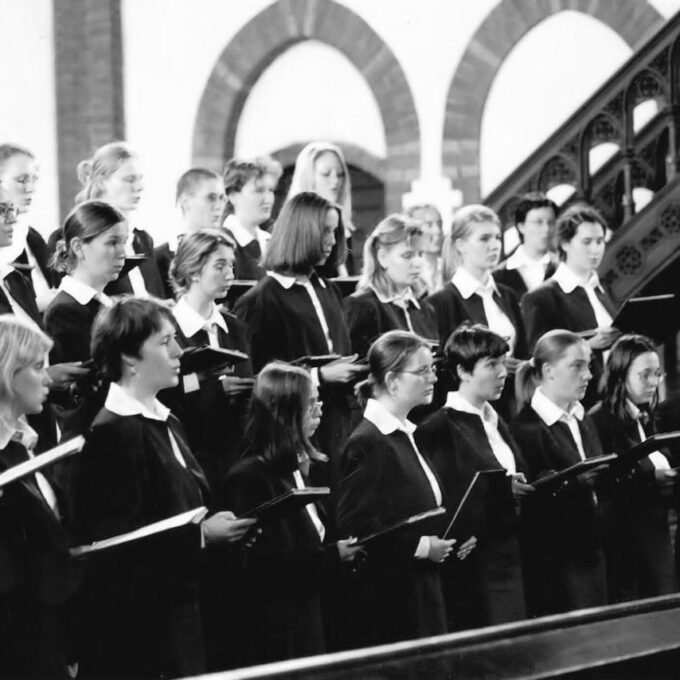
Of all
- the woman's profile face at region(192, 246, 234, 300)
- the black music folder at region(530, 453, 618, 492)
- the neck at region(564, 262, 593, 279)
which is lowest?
the black music folder at region(530, 453, 618, 492)

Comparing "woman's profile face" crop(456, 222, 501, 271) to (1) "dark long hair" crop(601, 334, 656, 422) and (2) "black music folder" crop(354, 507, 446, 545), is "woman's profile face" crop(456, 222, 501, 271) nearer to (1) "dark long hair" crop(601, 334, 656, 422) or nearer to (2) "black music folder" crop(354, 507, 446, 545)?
(1) "dark long hair" crop(601, 334, 656, 422)

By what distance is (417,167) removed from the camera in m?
9.11

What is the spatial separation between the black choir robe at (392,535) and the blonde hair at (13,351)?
1298 mm

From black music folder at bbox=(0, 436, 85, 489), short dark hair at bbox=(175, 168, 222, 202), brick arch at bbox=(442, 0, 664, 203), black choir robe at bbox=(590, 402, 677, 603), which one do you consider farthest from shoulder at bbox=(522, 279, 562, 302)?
brick arch at bbox=(442, 0, 664, 203)

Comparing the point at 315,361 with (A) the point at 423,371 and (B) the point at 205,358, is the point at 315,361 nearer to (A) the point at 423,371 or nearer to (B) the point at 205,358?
(A) the point at 423,371

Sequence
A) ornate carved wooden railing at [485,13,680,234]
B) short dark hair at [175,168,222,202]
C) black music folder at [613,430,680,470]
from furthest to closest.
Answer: ornate carved wooden railing at [485,13,680,234] < short dark hair at [175,168,222,202] < black music folder at [613,430,680,470]

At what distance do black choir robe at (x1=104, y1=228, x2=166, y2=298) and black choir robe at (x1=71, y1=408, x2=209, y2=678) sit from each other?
1.24m

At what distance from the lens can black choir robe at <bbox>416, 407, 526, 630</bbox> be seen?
4.41 meters

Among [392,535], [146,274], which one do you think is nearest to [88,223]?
[146,274]

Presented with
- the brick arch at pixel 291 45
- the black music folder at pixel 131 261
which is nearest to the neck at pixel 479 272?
the black music folder at pixel 131 261

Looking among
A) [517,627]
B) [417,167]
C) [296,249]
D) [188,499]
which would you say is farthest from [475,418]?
[417,167]

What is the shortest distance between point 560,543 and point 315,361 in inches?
41.5

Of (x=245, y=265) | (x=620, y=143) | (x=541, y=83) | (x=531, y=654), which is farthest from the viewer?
(x=541, y=83)

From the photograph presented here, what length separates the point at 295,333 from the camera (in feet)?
15.4
